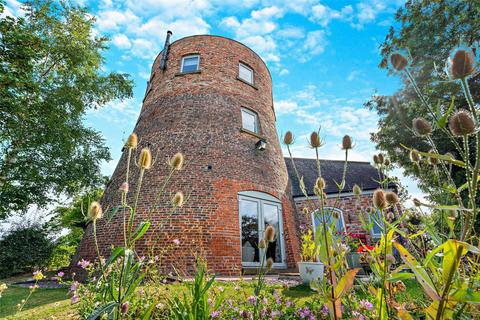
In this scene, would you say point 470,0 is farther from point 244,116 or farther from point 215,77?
point 215,77

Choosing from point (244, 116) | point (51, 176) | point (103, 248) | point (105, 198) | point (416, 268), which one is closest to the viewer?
point (416, 268)

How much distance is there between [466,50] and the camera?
829mm

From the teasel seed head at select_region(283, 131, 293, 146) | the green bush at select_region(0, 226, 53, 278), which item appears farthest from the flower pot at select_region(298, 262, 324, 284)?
the green bush at select_region(0, 226, 53, 278)

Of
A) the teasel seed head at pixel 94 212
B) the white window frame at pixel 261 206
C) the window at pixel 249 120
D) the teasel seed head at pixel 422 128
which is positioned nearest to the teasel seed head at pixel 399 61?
the teasel seed head at pixel 422 128

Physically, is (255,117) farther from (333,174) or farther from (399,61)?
(399,61)

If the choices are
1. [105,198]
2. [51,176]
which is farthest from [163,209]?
[51,176]

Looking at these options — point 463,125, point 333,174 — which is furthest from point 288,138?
point 333,174

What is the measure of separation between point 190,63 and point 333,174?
933 centimetres

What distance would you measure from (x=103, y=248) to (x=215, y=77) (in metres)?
7.44

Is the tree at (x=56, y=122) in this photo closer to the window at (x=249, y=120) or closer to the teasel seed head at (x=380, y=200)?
the window at (x=249, y=120)

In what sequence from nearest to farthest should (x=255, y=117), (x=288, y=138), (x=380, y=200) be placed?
(x=380, y=200), (x=288, y=138), (x=255, y=117)

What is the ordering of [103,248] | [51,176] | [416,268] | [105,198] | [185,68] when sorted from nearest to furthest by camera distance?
[416,268] < [103,248] < [105,198] < [185,68] < [51,176]

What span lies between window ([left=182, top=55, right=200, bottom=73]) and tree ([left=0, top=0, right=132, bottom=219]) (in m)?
5.34

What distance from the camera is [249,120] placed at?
34.5 feet
